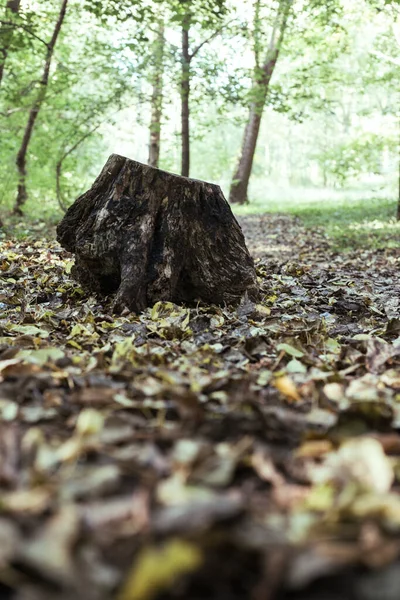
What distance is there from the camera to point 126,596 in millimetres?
775

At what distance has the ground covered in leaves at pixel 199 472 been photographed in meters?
0.83

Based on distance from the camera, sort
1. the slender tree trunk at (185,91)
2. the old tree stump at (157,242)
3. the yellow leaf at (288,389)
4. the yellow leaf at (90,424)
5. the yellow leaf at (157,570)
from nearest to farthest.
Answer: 1. the yellow leaf at (157,570)
2. the yellow leaf at (90,424)
3. the yellow leaf at (288,389)
4. the old tree stump at (157,242)
5. the slender tree trunk at (185,91)

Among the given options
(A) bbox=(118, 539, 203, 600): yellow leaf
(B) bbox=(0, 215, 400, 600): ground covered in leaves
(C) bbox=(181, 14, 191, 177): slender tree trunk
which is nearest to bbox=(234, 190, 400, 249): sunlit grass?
(C) bbox=(181, 14, 191, 177): slender tree trunk

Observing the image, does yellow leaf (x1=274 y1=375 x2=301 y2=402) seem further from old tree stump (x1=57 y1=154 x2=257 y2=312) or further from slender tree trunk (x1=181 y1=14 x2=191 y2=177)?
slender tree trunk (x1=181 y1=14 x2=191 y2=177)

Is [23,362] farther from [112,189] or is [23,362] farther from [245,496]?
[112,189]

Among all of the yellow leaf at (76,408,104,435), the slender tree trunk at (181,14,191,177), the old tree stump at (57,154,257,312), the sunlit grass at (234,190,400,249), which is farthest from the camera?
the slender tree trunk at (181,14,191,177)

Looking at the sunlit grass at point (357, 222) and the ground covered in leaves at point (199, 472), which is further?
the sunlit grass at point (357, 222)

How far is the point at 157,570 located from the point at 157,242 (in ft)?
9.17

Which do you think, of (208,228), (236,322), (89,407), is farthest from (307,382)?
(208,228)

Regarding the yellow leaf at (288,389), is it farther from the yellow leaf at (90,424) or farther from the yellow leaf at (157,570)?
the yellow leaf at (157,570)

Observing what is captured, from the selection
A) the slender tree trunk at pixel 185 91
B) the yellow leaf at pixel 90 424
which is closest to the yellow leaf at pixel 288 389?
the yellow leaf at pixel 90 424

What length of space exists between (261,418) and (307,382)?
0.49 m

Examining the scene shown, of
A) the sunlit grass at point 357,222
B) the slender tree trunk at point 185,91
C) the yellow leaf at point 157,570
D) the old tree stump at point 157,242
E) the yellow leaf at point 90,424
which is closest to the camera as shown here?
the yellow leaf at point 157,570

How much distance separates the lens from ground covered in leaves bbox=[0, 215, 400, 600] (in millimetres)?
827
